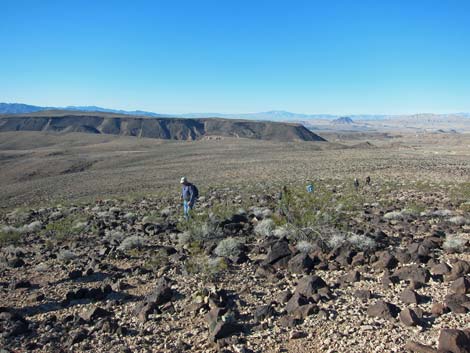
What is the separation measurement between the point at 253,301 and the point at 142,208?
1187cm

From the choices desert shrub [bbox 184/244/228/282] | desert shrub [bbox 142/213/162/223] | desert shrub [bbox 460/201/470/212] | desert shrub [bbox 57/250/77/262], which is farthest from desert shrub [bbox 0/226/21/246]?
desert shrub [bbox 460/201/470/212]

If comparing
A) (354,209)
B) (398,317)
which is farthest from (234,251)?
(354,209)

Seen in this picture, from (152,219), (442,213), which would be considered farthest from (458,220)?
(152,219)

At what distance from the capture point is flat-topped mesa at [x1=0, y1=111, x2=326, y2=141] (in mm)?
125250

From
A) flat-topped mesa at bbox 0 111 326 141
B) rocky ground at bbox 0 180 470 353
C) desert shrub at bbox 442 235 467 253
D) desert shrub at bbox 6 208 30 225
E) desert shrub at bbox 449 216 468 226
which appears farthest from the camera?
flat-topped mesa at bbox 0 111 326 141

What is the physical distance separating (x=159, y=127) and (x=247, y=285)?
127 meters

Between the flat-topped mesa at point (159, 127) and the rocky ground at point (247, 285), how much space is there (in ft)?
362

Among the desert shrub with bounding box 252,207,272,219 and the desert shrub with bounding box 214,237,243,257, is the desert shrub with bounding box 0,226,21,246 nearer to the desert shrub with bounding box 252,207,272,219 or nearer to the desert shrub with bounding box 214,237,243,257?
the desert shrub with bounding box 214,237,243,257

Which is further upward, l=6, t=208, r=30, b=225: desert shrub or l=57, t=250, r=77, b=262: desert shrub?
l=57, t=250, r=77, b=262: desert shrub

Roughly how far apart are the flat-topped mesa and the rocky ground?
110 meters

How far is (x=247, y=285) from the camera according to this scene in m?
7.26

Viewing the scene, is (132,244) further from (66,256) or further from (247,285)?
(247,285)

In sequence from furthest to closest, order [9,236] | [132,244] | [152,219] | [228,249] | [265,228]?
[152,219] → [9,236] → [265,228] → [132,244] → [228,249]

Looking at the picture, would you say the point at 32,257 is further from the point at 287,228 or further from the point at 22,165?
the point at 22,165
